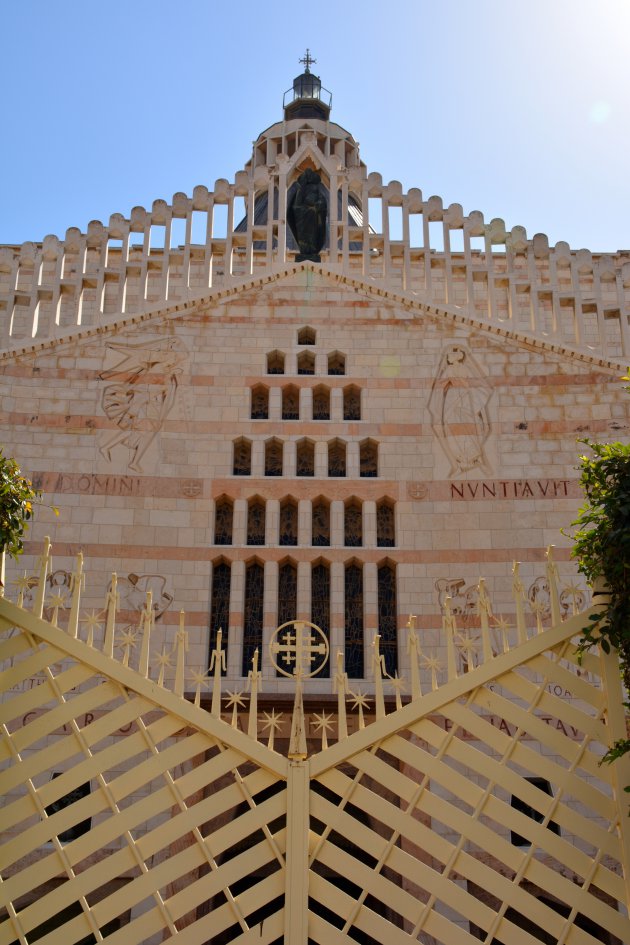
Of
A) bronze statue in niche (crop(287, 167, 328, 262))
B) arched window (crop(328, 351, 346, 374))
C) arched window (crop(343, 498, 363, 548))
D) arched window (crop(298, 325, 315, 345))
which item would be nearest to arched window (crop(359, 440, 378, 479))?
arched window (crop(343, 498, 363, 548))

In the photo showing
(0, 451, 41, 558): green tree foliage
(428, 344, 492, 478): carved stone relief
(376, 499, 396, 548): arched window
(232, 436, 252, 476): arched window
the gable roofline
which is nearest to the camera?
(0, 451, 41, 558): green tree foliage

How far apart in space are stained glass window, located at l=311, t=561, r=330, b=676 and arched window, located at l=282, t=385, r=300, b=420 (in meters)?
2.50

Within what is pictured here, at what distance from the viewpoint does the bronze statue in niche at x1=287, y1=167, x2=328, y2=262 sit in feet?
57.2

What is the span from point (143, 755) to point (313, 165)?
995cm

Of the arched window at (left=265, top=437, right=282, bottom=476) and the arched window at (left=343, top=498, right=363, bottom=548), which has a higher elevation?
the arched window at (left=265, top=437, right=282, bottom=476)

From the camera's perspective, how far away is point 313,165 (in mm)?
18000

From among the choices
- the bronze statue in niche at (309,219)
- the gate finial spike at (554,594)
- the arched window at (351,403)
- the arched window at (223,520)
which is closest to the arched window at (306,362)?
the arched window at (351,403)

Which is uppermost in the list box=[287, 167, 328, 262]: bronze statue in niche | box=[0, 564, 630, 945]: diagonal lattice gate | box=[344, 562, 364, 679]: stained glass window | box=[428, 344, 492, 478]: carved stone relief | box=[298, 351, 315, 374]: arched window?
box=[287, 167, 328, 262]: bronze statue in niche

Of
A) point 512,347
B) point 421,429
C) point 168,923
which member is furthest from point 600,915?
point 512,347

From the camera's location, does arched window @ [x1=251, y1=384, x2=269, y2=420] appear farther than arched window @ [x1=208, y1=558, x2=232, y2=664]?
Yes

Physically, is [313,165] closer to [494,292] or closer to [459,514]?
[494,292]

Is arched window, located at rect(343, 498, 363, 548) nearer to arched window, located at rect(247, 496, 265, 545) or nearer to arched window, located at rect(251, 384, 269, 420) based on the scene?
arched window, located at rect(247, 496, 265, 545)

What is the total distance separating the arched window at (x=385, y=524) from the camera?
1511cm

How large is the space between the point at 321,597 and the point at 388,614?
0.94 meters
